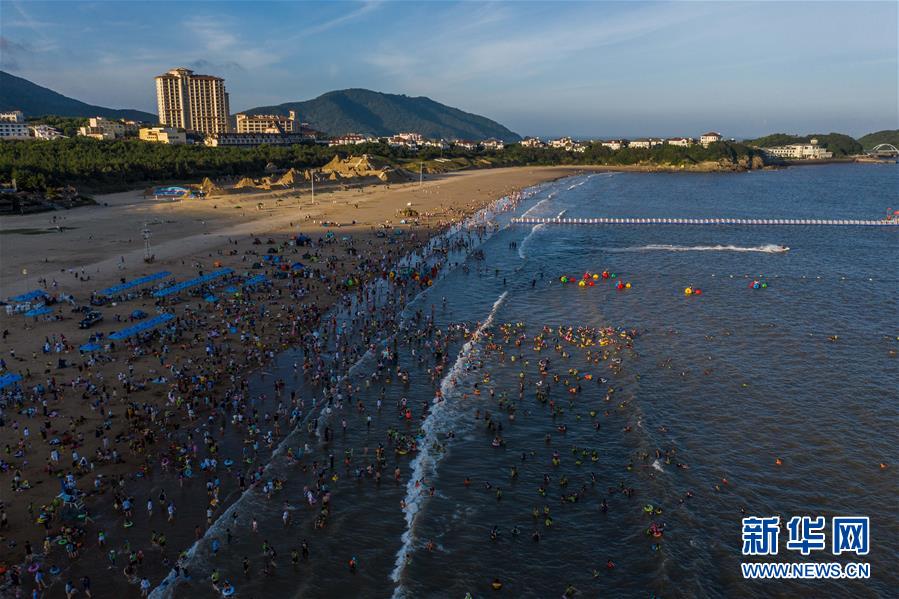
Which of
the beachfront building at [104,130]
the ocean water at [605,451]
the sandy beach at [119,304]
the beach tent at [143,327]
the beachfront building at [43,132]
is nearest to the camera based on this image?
the ocean water at [605,451]

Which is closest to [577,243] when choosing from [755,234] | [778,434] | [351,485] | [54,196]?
[755,234]

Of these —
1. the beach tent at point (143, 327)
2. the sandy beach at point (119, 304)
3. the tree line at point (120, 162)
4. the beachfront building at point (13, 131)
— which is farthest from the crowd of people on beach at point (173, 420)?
the beachfront building at point (13, 131)

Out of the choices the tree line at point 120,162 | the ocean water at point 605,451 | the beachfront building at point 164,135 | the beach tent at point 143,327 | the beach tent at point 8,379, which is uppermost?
the beachfront building at point 164,135

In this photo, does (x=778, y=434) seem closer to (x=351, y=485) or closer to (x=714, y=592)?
(x=714, y=592)

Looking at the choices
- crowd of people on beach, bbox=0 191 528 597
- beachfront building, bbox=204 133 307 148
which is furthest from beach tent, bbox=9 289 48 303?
beachfront building, bbox=204 133 307 148

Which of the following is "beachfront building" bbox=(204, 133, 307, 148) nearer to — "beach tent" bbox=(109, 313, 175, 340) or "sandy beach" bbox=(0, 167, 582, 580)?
"sandy beach" bbox=(0, 167, 582, 580)

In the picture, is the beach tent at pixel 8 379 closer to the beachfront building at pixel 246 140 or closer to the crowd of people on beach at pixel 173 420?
the crowd of people on beach at pixel 173 420
